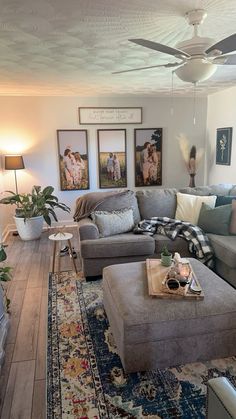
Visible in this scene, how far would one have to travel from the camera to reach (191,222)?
3.63 meters

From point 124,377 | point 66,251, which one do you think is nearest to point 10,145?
point 66,251

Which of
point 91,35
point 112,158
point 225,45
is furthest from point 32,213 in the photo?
point 225,45

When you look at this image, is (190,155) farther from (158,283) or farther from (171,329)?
(171,329)

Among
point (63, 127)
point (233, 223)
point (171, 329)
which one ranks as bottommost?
point (171, 329)

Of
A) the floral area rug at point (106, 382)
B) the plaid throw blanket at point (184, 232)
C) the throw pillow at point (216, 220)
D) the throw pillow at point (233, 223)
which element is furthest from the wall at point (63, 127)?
the floral area rug at point (106, 382)

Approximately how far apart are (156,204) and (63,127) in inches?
95.5

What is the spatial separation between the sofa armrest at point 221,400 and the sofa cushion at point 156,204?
274 centimetres

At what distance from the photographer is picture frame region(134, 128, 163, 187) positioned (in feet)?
18.0

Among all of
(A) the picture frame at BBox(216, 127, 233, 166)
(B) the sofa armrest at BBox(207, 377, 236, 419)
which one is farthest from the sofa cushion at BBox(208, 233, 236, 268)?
(A) the picture frame at BBox(216, 127, 233, 166)

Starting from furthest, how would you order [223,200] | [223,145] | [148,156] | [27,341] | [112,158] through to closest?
1. [148,156]
2. [112,158]
3. [223,145]
4. [223,200]
5. [27,341]

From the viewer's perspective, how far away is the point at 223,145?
508 cm

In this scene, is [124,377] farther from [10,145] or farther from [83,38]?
[10,145]

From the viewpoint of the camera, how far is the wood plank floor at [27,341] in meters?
1.73

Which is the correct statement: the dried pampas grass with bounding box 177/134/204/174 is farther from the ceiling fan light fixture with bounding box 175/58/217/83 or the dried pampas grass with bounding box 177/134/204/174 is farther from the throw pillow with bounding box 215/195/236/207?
the ceiling fan light fixture with bounding box 175/58/217/83
